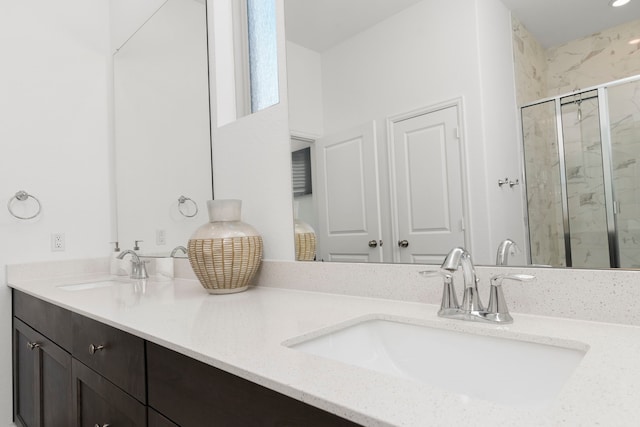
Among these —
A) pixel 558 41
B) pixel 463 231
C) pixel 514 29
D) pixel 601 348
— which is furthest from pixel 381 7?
pixel 601 348

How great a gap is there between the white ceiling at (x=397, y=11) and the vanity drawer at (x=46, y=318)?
1199 millimetres

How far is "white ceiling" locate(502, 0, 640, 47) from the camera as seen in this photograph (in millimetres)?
750

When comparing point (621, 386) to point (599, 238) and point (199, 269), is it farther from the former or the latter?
point (199, 269)

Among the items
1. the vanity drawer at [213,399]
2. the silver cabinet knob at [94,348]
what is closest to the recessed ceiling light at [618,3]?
the vanity drawer at [213,399]

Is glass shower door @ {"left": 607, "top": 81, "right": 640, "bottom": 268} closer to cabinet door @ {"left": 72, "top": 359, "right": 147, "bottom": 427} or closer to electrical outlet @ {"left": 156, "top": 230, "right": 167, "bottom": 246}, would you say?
cabinet door @ {"left": 72, "top": 359, "right": 147, "bottom": 427}

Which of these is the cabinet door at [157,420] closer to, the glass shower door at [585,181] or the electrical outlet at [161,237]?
the glass shower door at [585,181]

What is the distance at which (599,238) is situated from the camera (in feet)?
2.52

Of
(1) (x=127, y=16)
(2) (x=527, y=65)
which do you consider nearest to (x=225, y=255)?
(2) (x=527, y=65)

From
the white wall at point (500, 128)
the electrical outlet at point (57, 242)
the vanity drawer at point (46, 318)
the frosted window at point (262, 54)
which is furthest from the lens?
the electrical outlet at point (57, 242)

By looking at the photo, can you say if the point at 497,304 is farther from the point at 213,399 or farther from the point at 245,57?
the point at 245,57

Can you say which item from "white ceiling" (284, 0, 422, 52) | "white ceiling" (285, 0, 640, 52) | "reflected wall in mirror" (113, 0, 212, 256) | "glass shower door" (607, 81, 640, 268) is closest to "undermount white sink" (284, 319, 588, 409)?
"glass shower door" (607, 81, 640, 268)

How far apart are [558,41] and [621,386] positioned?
0.68 meters

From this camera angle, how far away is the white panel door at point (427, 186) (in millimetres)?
963

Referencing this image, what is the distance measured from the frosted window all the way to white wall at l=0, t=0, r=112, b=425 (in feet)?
4.14
